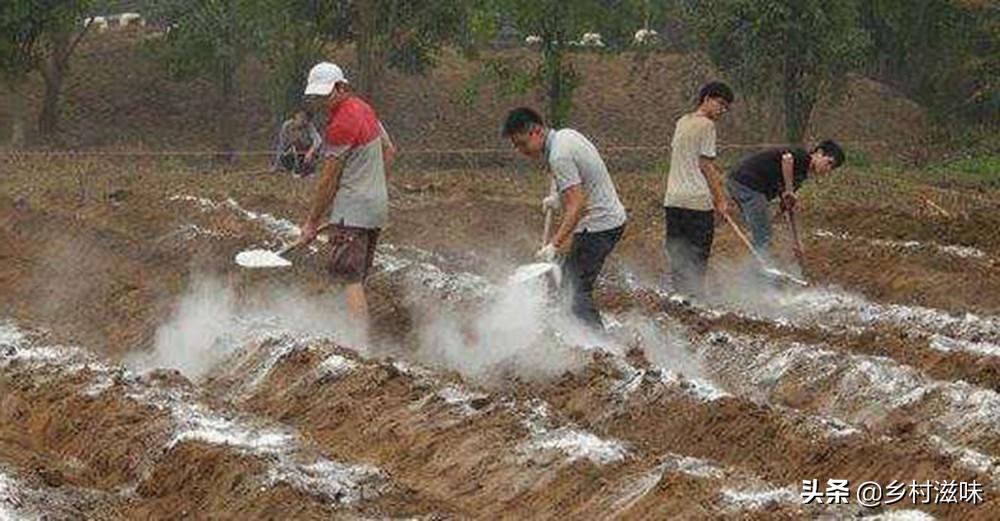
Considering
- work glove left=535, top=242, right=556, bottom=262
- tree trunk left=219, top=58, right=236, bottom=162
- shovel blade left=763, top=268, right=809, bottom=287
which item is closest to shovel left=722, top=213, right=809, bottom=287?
shovel blade left=763, top=268, right=809, bottom=287

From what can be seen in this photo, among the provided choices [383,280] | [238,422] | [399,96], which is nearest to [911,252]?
[383,280]

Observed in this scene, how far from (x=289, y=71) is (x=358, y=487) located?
76.1 ft

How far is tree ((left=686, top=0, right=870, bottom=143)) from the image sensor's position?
26.5 metres

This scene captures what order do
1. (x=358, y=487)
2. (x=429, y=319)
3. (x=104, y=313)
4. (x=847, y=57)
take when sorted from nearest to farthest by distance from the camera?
1. (x=358, y=487)
2. (x=429, y=319)
3. (x=104, y=313)
4. (x=847, y=57)

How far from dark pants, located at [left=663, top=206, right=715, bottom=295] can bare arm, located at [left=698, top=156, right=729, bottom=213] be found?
0.21 meters

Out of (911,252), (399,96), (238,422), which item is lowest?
(399,96)

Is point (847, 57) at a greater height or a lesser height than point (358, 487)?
lesser

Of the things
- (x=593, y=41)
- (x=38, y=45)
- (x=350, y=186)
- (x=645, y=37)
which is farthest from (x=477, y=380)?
(x=593, y=41)

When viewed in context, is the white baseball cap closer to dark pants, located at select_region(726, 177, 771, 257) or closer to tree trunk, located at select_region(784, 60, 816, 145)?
dark pants, located at select_region(726, 177, 771, 257)

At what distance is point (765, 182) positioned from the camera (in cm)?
1123

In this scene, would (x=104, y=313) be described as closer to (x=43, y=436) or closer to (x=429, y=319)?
(x=429, y=319)

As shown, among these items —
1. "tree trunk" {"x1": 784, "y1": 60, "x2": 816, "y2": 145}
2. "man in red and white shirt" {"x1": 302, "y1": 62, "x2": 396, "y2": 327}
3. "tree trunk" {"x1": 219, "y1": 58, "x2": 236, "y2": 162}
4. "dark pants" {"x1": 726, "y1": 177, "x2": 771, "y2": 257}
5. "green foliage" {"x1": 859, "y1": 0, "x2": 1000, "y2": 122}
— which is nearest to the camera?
"man in red and white shirt" {"x1": 302, "y1": 62, "x2": 396, "y2": 327}

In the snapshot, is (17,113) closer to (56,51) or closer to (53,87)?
(53,87)

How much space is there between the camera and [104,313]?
1089 cm
